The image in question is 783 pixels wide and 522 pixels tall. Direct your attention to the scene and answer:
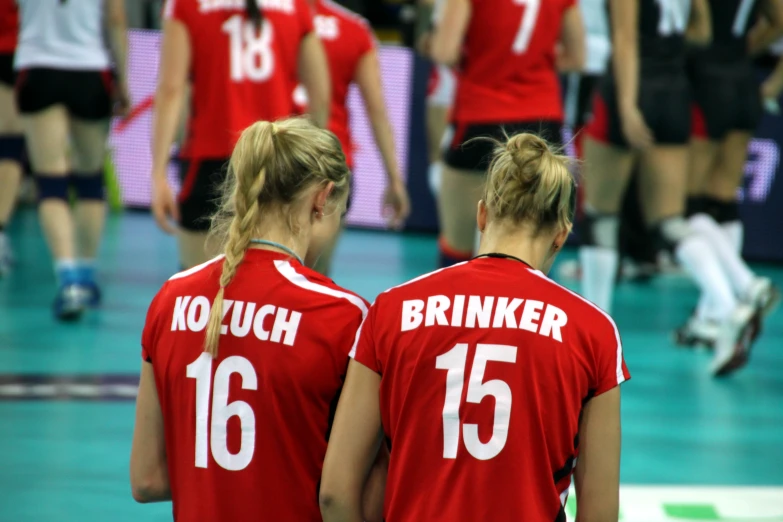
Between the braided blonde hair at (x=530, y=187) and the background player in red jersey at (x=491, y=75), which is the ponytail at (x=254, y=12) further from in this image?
the braided blonde hair at (x=530, y=187)

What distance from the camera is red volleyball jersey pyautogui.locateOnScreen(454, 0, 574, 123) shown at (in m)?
4.57

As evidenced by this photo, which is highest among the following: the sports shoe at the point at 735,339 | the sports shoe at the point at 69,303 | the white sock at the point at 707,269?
the white sock at the point at 707,269

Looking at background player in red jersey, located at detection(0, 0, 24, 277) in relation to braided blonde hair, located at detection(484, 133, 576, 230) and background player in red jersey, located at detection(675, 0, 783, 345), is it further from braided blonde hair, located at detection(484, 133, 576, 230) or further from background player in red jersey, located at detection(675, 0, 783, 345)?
braided blonde hair, located at detection(484, 133, 576, 230)

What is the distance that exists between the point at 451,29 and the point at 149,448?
286 centimetres

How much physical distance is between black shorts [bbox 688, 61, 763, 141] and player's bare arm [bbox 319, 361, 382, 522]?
4129mm

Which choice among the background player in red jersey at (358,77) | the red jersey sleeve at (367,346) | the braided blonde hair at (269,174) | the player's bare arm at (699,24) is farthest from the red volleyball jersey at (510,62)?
the red jersey sleeve at (367,346)

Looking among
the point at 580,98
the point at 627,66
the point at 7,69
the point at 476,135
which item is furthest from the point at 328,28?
the point at 580,98

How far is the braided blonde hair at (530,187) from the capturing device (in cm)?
193

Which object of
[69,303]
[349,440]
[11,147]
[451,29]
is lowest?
[69,303]

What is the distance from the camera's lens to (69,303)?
19.3 feet

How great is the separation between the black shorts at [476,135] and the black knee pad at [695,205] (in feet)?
4.67

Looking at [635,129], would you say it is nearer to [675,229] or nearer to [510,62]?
[675,229]

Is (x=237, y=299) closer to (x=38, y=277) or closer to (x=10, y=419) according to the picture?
(x=10, y=419)

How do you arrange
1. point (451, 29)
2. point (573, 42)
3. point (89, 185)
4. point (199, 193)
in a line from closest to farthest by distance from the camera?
1. point (199, 193)
2. point (451, 29)
3. point (573, 42)
4. point (89, 185)
